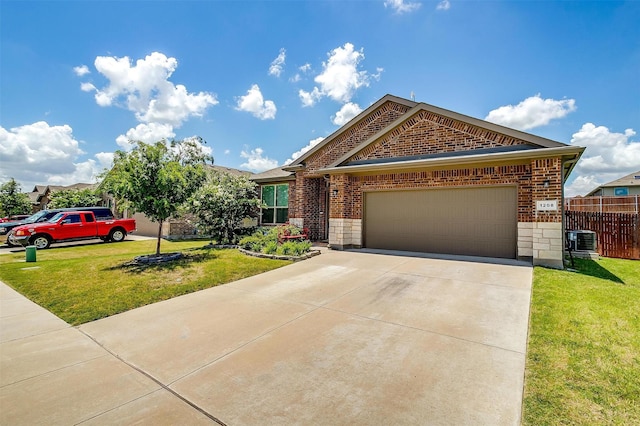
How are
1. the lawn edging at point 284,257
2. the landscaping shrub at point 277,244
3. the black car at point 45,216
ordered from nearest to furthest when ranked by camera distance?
the lawn edging at point 284,257 → the landscaping shrub at point 277,244 → the black car at point 45,216

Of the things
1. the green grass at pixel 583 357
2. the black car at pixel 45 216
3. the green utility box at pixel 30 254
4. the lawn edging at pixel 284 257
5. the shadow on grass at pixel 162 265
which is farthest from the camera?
the black car at pixel 45 216

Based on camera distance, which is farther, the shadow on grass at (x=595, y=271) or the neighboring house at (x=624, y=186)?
the neighboring house at (x=624, y=186)

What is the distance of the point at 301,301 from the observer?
5.30 metres

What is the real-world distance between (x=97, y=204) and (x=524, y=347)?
32.4 meters

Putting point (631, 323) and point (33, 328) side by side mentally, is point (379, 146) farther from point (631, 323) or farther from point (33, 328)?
point (33, 328)

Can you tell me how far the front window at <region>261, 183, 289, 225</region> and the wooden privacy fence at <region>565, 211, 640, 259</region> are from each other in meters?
12.7

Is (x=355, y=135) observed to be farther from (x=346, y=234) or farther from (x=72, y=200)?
(x=72, y=200)

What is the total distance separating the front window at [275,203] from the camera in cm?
1518

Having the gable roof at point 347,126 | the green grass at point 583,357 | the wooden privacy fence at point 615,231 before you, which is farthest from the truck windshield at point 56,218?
the wooden privacy fence at point 615,231

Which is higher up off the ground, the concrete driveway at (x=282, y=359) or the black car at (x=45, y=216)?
the black car at (x=45, y=216)

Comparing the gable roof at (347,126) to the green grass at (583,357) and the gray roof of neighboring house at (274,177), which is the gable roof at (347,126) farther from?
the green grass at (583,357)

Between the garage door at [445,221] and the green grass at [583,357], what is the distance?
314cm

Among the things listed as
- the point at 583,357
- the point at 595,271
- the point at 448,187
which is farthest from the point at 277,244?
the point at 595,271

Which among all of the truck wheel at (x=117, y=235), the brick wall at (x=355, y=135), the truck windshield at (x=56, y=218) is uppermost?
the brick wall at (x=355, y=135)
